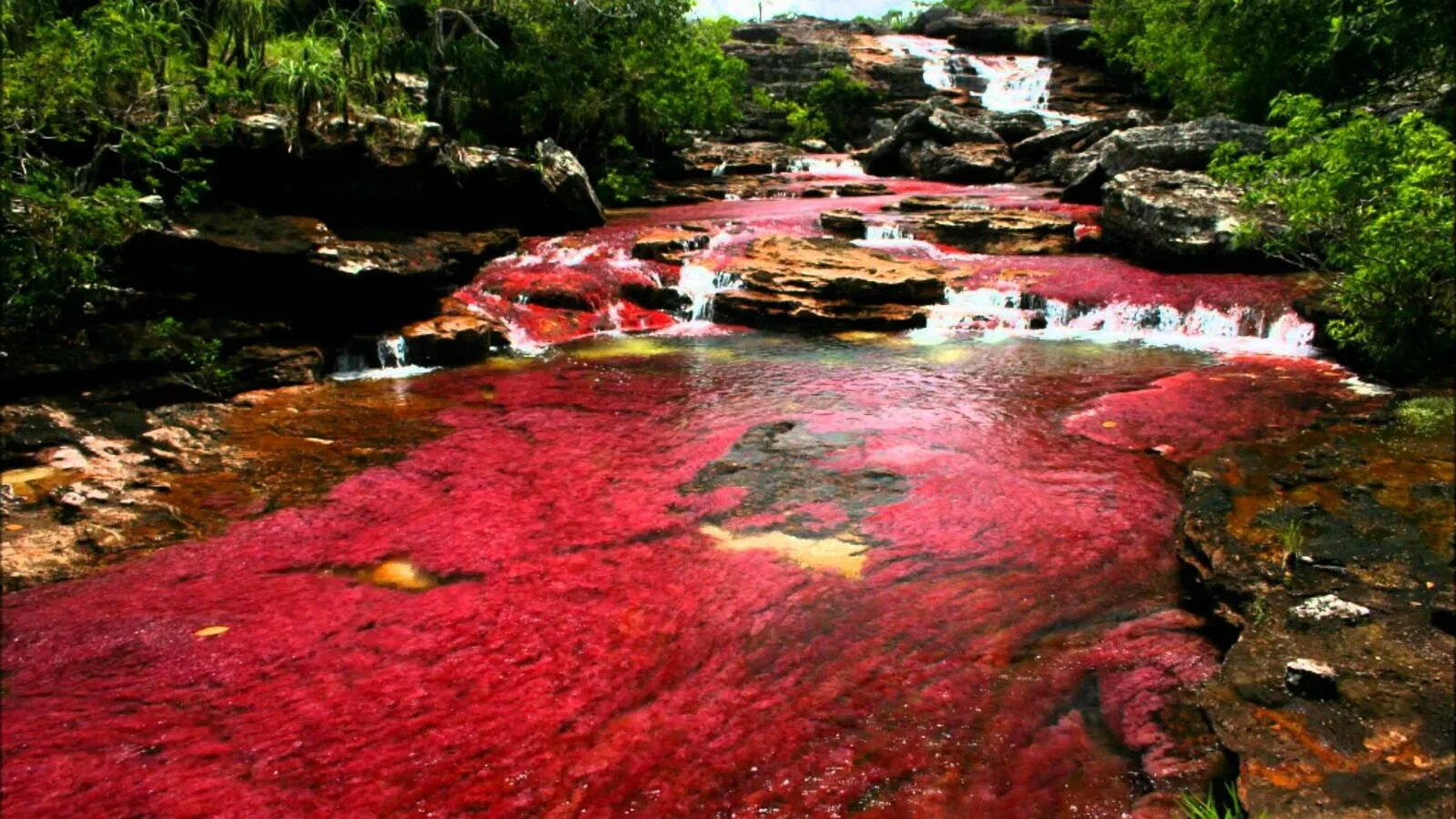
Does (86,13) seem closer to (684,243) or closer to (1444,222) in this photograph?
(684,243)

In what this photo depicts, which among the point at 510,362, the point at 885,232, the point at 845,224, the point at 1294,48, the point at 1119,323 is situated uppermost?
the point at 1294,48

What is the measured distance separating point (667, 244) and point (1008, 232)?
7306 millimetres

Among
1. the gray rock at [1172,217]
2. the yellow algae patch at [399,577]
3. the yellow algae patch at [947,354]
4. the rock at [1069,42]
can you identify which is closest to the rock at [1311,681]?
the yellow algae patch at [399,577]

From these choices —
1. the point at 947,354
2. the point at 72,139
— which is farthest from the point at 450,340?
the point at 947,354

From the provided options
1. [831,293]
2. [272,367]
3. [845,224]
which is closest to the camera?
[272,367]

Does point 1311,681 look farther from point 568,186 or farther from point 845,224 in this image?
point 568,186

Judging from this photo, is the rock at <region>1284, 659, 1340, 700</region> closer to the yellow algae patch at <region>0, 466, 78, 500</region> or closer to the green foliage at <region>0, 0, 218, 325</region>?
the yellow algae patch at <region>0, 466, 78, 500</region>

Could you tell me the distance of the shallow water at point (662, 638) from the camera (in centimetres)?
366

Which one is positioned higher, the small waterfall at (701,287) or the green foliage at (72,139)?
the green foliage at (72,139)

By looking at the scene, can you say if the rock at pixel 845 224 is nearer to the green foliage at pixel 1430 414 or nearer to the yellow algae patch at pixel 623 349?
the yellow algae patch at pixel 623 349

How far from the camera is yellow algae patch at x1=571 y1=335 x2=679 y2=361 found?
12.4 m

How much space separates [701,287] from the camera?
50.0 feet

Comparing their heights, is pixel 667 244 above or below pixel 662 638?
above

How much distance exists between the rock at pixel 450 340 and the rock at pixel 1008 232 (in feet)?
33.6
